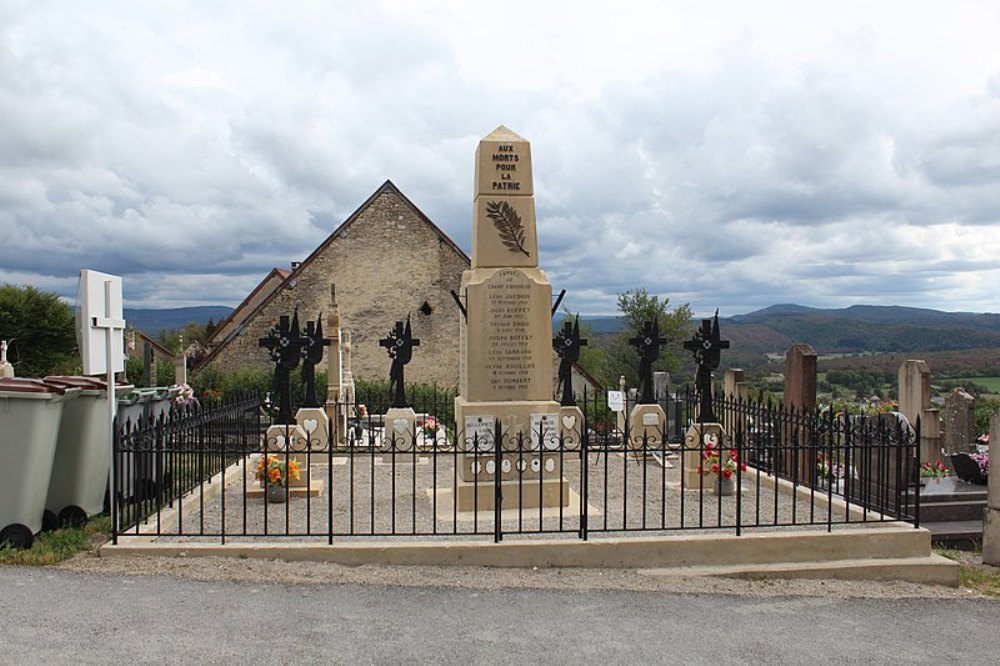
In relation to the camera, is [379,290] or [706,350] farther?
[379,290]

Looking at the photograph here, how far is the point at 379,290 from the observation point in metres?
26.0

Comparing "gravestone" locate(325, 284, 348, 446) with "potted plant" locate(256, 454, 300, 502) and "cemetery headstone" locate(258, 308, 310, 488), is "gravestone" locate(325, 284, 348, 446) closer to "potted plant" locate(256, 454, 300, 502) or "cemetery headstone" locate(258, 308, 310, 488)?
"cemetery headstone" locate(258, 308, 310, 488)

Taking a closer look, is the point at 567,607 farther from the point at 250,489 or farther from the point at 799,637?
the point at 250,489

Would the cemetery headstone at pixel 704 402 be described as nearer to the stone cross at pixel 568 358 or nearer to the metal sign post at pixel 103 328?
the stone cross at pixel 568 358

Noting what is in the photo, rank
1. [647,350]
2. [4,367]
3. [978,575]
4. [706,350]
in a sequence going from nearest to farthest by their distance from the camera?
[978,575] → [706,350] → [647,350] → [4,367]

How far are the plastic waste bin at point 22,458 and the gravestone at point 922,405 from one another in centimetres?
1270

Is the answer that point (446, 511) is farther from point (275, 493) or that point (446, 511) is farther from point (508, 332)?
point (275, 493)

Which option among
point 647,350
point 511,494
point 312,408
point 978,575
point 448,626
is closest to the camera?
point 448,626

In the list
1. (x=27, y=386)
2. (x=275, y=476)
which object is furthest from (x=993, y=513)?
(x=27, y=386)

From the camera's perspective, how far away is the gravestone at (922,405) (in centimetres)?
1363

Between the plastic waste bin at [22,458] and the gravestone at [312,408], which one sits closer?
the plastic waste bin at [22,458]

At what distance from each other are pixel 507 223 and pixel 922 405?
8.86m

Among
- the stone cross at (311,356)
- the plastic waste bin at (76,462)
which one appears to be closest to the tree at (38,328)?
the stone cross at (311,356)

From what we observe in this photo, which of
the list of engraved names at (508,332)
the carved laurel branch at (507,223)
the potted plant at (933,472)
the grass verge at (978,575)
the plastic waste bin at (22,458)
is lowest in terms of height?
the grass verge at (978,575)
